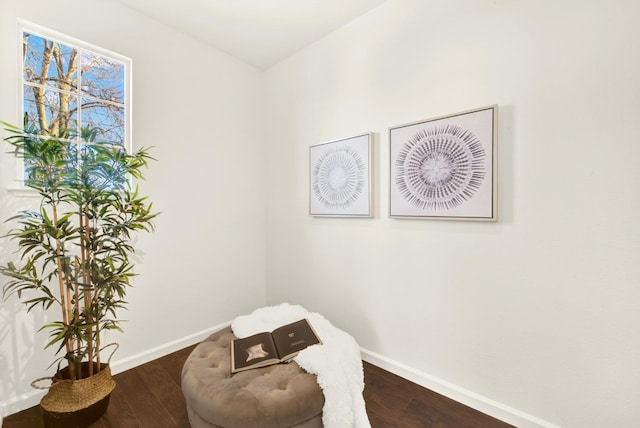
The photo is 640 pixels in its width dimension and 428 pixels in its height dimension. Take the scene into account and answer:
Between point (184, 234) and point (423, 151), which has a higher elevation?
point (423, 151)

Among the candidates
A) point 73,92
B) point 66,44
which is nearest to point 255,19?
point 66,44

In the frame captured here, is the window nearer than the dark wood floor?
No

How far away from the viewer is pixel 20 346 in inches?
66.8

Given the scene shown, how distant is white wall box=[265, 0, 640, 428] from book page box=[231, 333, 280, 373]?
88cm

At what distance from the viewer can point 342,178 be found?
7.69 ft

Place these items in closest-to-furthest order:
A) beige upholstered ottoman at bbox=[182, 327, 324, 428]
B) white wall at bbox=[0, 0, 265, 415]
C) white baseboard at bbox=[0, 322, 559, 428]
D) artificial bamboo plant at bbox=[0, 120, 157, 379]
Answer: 1. beige upholstered ottoman at bbox=[182, 327, 324, 428]
2. artificial bamboo plant at bbox=[0, 120, 157, 379]
3. white baseboard at bbox=[0, 322, 559, 428]
4. white wall at bbox=[0, 0, 265, 415]

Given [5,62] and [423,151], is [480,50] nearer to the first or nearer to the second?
[423,151]

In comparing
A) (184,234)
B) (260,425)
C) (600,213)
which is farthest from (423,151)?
(184,234)

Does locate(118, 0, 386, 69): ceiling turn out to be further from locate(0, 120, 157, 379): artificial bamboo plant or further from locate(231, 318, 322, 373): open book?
locate(231, 318, 322, 373): open book

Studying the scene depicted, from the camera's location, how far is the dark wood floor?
5.20ft

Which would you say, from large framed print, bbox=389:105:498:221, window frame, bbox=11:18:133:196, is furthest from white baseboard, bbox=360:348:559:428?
window frame, bbox=11:18:133:196

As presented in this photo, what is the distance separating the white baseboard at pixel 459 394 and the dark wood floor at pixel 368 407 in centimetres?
3

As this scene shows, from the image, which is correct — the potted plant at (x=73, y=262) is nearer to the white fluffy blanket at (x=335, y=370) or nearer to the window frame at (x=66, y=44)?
the window frame at (x=66, y=44)

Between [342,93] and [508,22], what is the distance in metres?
1.16
